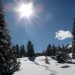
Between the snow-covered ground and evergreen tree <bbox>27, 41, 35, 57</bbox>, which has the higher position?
evergreen tree <bbox>27, 41, 35, 57</bbox>

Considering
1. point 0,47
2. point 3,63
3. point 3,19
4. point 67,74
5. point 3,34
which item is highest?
point 3,19

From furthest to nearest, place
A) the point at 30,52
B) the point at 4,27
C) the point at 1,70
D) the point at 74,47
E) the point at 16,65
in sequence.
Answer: the point at 30,52 → the point at 74,47 → the point at 16,65 → the point at 4,27 → the point at 1,70

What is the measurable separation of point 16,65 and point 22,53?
88202 mm

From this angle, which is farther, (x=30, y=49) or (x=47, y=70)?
(x=30, y=49)

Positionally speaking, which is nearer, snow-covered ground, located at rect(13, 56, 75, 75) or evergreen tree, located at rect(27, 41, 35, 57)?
snow-covered ground, located at rect(13, 56, 75, 75)

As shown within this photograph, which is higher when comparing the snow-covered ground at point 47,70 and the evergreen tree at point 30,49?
the evergreen tree at point 30,49

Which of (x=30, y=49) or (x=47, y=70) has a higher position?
(x=30, y=49)

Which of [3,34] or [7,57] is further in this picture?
[7,57]

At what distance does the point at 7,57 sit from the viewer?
3262 centimetres

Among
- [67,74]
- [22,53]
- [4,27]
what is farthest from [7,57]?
[22,53]

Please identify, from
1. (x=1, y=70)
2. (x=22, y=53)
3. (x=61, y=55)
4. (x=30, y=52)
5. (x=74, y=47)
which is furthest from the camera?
(x=22, y=53)

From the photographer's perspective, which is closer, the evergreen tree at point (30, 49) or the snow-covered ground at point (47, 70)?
the snow-covered ground at point (47, 70)

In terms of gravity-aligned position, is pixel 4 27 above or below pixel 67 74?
above

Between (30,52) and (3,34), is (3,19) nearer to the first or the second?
(3,34)
